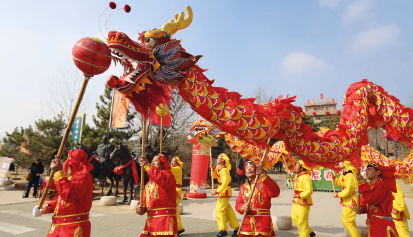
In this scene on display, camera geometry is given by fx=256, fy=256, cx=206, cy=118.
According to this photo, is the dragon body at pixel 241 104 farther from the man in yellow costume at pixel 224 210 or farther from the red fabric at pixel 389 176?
the man in yellow costume at pixel 224 210

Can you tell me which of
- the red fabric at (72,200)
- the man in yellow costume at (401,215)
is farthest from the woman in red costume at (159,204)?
the man in yellow costume at (401,215)

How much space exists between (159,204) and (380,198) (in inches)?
118

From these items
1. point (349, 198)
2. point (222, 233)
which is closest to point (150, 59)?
point (222, 233)

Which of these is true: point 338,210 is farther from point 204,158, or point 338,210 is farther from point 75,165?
point 75,165

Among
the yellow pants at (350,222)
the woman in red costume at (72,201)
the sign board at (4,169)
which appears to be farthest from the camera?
the sign board at (4,169)

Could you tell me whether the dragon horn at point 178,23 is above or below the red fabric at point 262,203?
above

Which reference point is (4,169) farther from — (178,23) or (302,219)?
(178,23)

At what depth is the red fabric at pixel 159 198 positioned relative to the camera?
123 inches

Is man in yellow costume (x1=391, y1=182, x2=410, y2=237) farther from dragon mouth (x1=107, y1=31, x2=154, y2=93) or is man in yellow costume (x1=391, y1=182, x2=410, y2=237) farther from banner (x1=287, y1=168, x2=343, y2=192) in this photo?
banner (x1=287, y1=168, x2=343, y2=192)

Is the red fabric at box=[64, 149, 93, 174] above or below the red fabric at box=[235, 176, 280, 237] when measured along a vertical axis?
above

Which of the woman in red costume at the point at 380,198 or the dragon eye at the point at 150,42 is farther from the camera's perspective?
the woman in red costume at the point at 380,198

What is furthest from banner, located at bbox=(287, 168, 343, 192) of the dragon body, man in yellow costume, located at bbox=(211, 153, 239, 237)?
the dragon body

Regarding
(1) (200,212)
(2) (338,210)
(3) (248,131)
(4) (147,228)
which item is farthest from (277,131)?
(2) (338,210)

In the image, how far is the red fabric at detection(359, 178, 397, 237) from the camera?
11.4 feet
